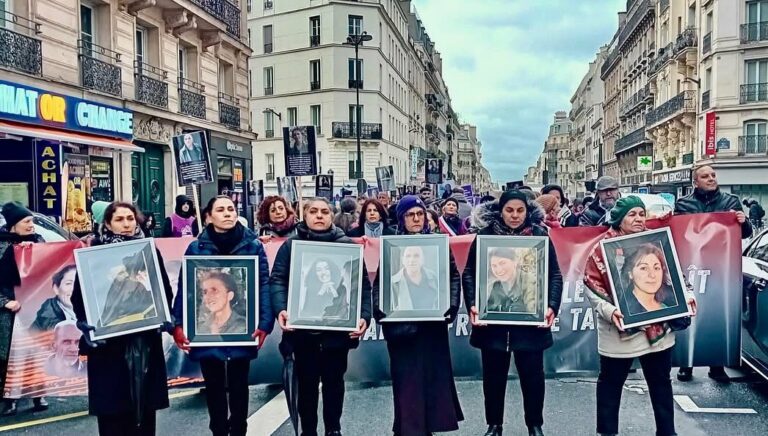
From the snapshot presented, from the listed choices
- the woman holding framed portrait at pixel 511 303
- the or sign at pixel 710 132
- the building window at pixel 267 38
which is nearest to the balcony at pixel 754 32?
the or sign at pixel 710 132

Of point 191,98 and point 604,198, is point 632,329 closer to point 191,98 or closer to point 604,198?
point 604,198

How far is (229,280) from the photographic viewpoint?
4707 millimetres

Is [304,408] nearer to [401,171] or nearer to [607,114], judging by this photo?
[401,171]

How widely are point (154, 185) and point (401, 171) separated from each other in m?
43.6

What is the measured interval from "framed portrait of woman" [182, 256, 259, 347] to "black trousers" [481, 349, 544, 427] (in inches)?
69.5

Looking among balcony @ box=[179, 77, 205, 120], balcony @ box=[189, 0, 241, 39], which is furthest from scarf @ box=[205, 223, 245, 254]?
balcony @ box=[189, 0, 241, 39]

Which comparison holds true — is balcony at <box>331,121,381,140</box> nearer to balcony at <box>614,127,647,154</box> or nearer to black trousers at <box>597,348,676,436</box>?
balcony at <box>614,127,647,154</box>

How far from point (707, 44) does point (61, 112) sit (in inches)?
1387

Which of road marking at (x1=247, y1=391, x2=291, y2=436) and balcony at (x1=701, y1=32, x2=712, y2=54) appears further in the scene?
balcony at (x1=701, y1=32, x2=712, y2=54)

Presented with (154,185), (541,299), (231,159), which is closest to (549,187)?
(541,299)

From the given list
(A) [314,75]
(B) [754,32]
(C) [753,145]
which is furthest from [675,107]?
(A) [314,75]

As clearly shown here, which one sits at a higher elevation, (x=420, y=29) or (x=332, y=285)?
(x=420, y=29)

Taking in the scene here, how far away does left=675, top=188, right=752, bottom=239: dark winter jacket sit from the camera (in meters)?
6.88

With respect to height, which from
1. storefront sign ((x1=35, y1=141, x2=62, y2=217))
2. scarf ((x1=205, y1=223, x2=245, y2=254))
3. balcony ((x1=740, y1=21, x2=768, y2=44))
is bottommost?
scarf ((x1=205, y1=223, x2=245, y2=254))
